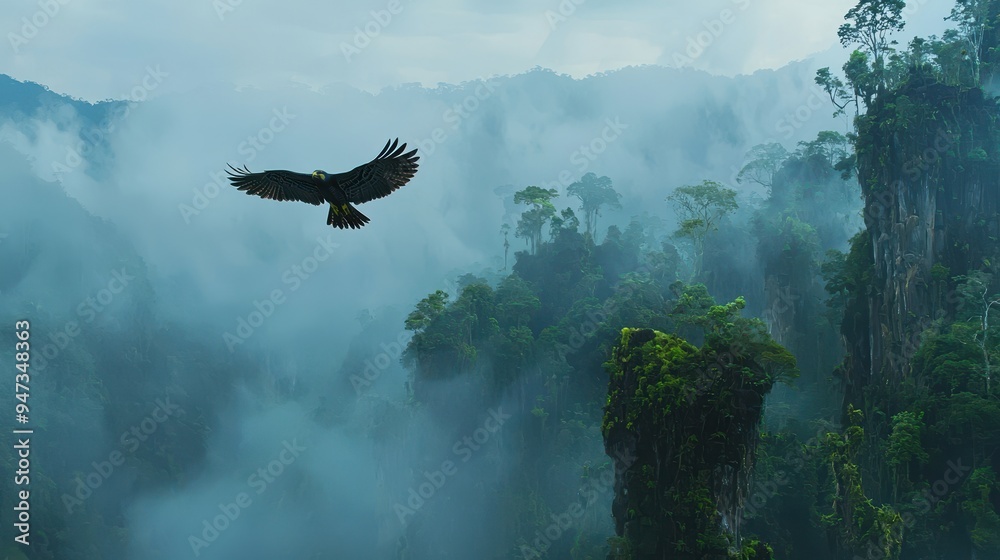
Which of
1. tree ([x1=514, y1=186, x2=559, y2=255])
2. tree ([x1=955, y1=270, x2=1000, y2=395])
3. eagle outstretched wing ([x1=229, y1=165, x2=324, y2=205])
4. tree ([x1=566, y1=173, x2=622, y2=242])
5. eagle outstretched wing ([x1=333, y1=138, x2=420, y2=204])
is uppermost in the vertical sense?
tree ([x1=566, y1=173, x2=622, y2=242])

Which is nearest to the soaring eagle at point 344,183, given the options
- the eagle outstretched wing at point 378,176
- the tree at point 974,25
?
the eagle outstretched wing at point 378,176

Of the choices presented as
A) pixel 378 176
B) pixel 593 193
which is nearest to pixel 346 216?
pixel 378 176

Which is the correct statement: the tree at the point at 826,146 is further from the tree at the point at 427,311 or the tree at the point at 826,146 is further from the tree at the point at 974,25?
the tree at the point at 427,311

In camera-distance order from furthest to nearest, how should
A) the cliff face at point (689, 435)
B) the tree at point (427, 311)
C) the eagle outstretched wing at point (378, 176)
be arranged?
1. the tree at point (427, 311)
2. the cliff face at point (689, 435)
3. the eagle outstretched wing at point (378, 176)

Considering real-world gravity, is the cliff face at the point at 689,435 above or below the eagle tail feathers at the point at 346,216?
above

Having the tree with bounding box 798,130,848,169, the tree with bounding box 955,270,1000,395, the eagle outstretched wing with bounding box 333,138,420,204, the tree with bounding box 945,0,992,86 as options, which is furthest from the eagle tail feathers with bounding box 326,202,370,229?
the tree with bounding box 798,130,848,169

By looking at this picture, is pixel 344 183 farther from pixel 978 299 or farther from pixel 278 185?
pixel 978 299

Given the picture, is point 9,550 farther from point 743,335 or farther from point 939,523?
point 939,523

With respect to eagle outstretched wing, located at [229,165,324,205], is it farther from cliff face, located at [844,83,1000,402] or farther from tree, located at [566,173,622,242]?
tree, located at [566,173,622,242]
